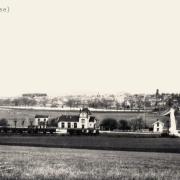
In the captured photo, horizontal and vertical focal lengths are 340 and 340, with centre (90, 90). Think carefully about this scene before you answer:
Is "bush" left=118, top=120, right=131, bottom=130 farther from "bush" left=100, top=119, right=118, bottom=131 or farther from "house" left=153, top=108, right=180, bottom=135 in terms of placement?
"house" left=153, top=108, right=180, bottom=135

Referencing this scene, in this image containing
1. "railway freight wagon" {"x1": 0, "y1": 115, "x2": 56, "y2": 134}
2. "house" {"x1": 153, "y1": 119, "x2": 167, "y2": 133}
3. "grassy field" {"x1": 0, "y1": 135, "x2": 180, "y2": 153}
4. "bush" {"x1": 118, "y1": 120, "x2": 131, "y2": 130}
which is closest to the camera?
"house" {"x1": 153, "y1": 119, "x2": 167, "y2": 133}

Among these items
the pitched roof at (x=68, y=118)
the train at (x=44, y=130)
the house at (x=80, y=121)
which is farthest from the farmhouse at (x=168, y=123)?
the pitched roof at (x=68, y=118)

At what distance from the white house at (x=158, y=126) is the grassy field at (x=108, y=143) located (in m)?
0.48

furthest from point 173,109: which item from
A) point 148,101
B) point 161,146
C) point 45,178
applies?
point 45,178

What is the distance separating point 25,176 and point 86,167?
2.02m

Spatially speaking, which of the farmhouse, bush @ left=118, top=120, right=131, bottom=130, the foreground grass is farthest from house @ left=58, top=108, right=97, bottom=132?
the foreground grass

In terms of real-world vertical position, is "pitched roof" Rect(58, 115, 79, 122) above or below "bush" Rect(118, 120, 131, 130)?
above

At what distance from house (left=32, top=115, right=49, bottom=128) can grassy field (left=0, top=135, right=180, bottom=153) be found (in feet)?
3.57

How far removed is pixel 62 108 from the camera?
701 inches

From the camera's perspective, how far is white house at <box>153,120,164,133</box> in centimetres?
1632

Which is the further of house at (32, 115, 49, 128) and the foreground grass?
house at (32, 115, 49, 128)

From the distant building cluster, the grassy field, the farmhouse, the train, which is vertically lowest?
the grassy field

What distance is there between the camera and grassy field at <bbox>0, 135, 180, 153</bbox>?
1679cm

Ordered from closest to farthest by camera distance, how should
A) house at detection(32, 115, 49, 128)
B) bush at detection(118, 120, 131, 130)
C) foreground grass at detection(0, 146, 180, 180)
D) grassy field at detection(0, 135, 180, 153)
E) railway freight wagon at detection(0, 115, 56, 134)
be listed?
1. foreground grass at detection(0, 146, 180, 180)
2. grassy field at detection(0, 135, 180, 153)
3. bush at detection(118, 120, 131, 130)
4. house at detection(32, 115, 49, 128)
5. railway freight wagon at detection(0, 115, 56, 134)
